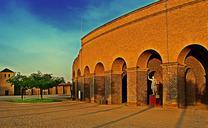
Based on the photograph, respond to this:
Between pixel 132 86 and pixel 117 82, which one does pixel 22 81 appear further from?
pixel 132 86

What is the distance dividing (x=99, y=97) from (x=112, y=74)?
4626mm

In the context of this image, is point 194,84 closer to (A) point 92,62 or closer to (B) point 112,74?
(B) point 112,74

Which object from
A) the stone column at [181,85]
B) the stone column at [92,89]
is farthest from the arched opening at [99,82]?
the stone column at [181,85]

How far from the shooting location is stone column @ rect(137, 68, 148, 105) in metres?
25.1

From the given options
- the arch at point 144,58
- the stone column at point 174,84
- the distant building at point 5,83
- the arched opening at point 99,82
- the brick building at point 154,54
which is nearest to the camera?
the brick building at point 154,54

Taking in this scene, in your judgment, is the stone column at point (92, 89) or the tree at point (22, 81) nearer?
the stone column at point (92, 89)

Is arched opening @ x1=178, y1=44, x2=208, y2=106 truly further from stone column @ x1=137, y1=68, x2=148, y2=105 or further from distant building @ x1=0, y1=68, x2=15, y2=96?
distant building @ x1=0, y1=68, x2=15, y2=96

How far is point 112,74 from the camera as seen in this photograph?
94.6 ft

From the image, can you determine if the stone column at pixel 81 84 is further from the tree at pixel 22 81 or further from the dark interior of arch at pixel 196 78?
the dark interior of arch at pixel 196 78

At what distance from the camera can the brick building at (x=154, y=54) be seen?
20.7 metres

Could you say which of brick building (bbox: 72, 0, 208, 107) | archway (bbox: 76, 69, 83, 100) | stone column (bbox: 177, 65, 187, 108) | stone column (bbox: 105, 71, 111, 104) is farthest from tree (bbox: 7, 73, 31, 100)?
stone column (bbox: 177, 65, 187, 108)

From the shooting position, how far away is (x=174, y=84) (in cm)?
2130

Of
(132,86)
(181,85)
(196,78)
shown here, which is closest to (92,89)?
(132,86)

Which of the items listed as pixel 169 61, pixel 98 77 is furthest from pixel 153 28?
pixel 98 77
